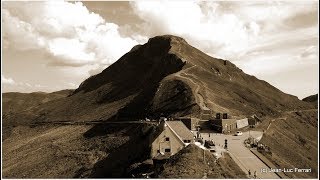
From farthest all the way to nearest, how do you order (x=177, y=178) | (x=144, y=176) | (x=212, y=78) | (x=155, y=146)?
(x=212, y=78) < (x=155, y=146) < (x=144, y=176) < (x=177, y=178)

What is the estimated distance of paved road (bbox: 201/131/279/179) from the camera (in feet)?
163

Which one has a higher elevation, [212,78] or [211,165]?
[212,78]

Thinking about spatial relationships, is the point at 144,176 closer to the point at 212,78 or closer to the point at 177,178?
the point at 177,178

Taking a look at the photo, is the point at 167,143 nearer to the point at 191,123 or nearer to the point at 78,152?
the point at 191,123

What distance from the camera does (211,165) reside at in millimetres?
50875

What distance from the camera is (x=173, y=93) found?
122 metres

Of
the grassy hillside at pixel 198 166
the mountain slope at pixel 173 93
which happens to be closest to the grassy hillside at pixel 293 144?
the grassy hillside at pixel 198 166

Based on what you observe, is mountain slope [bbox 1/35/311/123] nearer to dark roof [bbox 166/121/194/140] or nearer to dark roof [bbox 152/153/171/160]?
dark roof [bbox 166/121/194/140]

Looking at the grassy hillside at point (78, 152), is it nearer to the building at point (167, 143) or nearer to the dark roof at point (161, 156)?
the building at point (167, 143)

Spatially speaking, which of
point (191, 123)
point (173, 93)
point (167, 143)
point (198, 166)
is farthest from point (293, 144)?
point (198, 166)

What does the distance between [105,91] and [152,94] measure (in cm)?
6099

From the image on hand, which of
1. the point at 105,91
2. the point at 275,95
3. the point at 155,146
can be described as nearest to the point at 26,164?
the point at 155,146

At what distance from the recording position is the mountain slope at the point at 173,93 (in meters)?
117

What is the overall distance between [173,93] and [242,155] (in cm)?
6459
